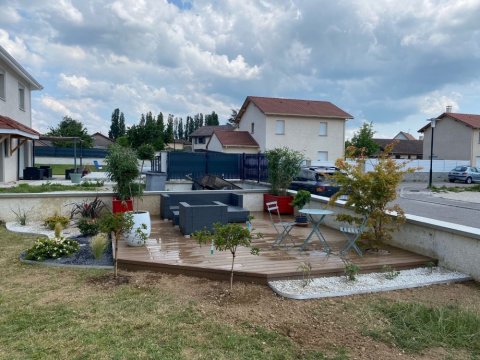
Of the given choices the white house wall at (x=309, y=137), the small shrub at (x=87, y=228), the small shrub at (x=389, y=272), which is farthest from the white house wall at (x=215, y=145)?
the small shrub at (x=389, y=272)

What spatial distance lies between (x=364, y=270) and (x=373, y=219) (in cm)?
113

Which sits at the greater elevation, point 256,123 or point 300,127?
point 256,123

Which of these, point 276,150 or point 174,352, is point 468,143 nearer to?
point 276,150

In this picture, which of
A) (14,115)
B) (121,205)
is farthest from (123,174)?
(14,115)

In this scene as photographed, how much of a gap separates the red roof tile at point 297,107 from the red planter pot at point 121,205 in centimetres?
2354

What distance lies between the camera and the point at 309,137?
32.8m

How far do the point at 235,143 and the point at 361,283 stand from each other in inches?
1123

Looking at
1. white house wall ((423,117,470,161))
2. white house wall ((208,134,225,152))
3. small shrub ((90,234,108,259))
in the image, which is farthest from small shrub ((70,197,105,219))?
white house wall ((423,117,470,161))

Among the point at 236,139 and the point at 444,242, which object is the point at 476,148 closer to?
the point at 236,139

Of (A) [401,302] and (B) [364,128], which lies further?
(B) [364,128]

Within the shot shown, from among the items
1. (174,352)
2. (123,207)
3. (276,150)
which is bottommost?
(174,352)

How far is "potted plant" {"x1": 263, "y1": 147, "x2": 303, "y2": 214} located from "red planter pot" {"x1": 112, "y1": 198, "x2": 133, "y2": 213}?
370 centimetres

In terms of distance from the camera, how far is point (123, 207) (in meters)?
8.64

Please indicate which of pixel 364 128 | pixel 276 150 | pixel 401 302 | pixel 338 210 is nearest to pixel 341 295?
pixel 401 302
